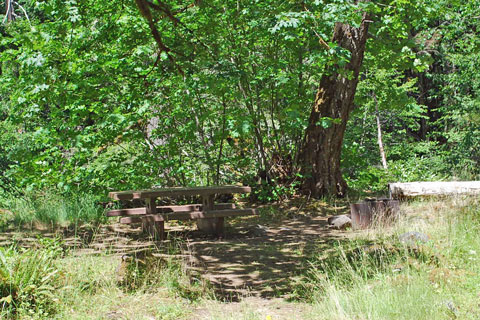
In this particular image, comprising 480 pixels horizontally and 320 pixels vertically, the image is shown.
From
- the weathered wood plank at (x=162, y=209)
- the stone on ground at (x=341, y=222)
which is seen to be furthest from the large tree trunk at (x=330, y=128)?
the weathered wood plank at (x=162, y=209)

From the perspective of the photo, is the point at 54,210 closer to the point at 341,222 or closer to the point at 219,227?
the point at 219,227

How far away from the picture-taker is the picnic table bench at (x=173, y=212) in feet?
24.3

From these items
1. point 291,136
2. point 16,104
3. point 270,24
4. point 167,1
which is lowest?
point 291,136

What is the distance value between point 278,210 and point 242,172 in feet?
4.61

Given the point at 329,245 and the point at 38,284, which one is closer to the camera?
the point at 38,284

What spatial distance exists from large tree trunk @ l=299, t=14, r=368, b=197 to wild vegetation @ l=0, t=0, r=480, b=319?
0.10 feet

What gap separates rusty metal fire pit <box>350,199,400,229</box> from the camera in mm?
7837

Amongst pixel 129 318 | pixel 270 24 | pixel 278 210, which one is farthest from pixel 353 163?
pixel 129 318

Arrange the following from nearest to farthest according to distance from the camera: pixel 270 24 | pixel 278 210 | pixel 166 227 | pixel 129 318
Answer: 1. pixel 129 318
2. pixel 270 24
3. pixel 166 227
4. pixel 278 210

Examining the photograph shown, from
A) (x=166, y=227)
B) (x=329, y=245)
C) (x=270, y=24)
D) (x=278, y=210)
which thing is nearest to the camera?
(x=329, y=245)

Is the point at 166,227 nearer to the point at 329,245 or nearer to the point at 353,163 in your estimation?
the point at 329,245

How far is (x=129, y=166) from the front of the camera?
9344mm

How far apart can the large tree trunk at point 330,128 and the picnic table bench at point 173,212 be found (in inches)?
122

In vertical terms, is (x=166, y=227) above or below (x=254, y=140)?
below
